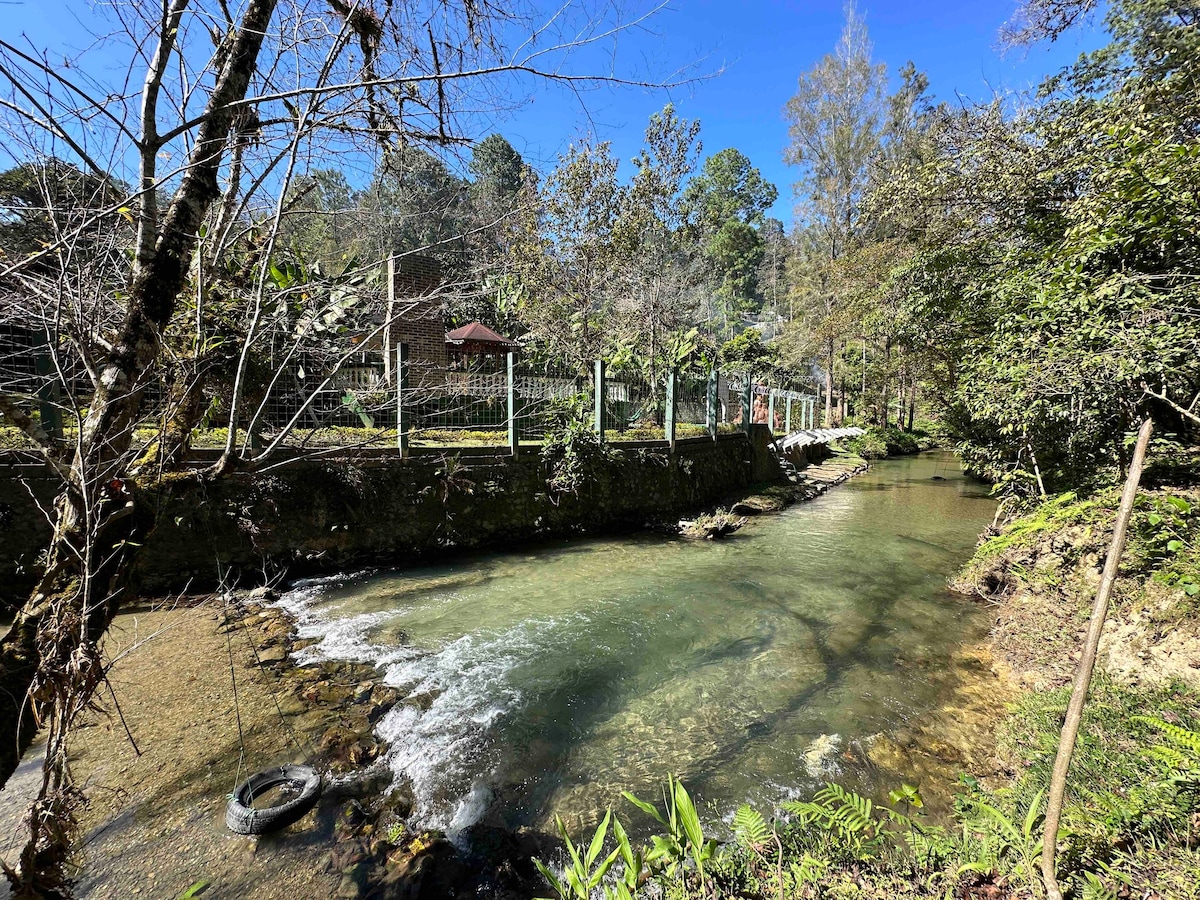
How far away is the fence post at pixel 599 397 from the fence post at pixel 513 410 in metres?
1.54

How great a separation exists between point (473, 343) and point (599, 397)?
522 centimetres

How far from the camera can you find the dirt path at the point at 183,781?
2266 millimetres

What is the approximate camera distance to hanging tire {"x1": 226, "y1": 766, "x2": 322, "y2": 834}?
2.47 metres

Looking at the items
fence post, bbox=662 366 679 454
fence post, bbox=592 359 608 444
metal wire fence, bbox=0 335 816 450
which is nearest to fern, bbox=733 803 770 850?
metal wire fence, bbox=0 335 816 450

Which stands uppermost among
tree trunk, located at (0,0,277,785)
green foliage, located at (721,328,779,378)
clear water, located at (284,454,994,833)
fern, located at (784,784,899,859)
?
green foliage, located at (721,328,779,378)

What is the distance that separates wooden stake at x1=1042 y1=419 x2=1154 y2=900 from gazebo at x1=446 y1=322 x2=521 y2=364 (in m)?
11.7

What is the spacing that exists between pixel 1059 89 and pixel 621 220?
8718mm

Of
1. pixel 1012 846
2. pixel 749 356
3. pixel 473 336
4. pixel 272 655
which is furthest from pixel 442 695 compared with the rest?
pixel 749 356

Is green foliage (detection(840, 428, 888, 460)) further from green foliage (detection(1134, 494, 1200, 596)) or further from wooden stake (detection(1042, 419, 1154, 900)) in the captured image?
wooden stake (detection(1042, 419, 1154, 900))

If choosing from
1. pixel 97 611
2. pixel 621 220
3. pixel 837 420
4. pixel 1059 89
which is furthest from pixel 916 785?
pixel 837 420

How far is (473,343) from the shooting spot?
12719 millimetres

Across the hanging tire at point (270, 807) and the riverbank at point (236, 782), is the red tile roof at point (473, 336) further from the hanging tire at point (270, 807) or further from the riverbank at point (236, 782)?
the hanging tire at point (270, 807)

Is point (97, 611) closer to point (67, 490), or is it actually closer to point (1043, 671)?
point (67, 490)

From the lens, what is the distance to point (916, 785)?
287 cm
